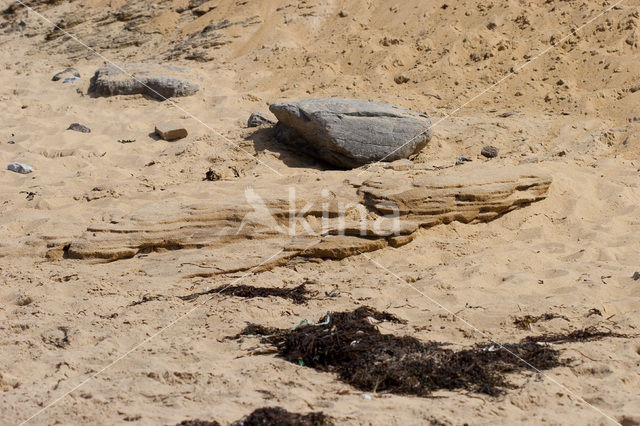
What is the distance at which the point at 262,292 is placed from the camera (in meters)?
4.59

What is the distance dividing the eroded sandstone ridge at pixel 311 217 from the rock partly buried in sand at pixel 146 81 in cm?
373

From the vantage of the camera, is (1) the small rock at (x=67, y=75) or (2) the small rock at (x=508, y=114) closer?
(2) the small rock at (x=508, y=114)

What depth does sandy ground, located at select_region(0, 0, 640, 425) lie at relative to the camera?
330 centimetres

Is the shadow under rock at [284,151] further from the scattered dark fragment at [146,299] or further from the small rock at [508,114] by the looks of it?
the scattered dark fragment at [146,299]

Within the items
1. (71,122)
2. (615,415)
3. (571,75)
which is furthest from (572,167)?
(71,122)

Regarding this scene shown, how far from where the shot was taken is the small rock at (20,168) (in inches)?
274

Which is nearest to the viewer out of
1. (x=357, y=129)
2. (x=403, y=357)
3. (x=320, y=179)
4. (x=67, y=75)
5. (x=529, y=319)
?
(x=403, y=357)

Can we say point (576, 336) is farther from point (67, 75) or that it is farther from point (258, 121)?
point (67, 75)

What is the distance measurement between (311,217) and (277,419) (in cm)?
261

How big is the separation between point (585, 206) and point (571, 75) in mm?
2945

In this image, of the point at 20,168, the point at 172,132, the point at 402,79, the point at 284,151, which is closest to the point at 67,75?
the point at 172,132

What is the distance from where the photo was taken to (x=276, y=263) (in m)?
5.02

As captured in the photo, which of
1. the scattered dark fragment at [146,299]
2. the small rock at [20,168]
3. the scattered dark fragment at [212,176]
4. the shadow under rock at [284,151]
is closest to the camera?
the scattered dark fragment at [146,299]

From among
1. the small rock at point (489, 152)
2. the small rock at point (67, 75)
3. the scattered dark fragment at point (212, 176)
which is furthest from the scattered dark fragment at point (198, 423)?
the small rock at point (67, 75)
